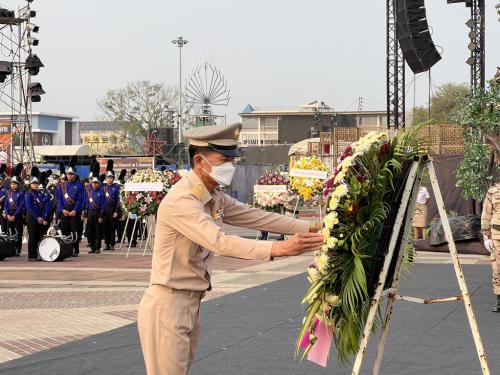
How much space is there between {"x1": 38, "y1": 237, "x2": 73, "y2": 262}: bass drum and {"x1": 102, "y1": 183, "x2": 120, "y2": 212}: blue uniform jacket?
407cm

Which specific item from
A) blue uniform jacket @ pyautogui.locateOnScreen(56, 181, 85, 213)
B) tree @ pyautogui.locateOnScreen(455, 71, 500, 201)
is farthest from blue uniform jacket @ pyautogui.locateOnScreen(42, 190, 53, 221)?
tree @ pyautogui.locateOnScreen(455, 71, 500, 201)

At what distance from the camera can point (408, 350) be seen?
30.5ft

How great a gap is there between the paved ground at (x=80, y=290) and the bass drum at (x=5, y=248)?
0.18m

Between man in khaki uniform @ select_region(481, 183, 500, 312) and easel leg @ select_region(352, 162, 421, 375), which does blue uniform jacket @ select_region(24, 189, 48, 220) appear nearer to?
man in khaki uniform @ select_region(481, 183, 500, 312)

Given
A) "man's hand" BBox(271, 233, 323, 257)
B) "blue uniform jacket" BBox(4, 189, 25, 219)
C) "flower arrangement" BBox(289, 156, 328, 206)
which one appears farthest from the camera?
"flower arrangement" BBox(289, 156, 328, 206)

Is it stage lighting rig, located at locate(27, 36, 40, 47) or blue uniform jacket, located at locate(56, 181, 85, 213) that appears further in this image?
stage lighting rig, located at locate(27, 36, 40, 47)

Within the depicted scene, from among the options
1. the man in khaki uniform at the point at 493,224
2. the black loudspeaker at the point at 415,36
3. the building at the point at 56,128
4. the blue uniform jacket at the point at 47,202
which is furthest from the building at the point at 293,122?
the man in khaki uniform at the point at 493,224

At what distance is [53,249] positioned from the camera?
2105 cm

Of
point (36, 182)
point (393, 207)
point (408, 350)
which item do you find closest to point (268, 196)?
point (36, 182)

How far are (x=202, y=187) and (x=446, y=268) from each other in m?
13.8

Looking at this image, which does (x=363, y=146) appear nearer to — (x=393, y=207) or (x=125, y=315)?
(x=393, y=207)

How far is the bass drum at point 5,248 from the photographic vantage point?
21.1 metres

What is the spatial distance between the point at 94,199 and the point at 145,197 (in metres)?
2.98

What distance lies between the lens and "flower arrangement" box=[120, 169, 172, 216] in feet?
73.2
